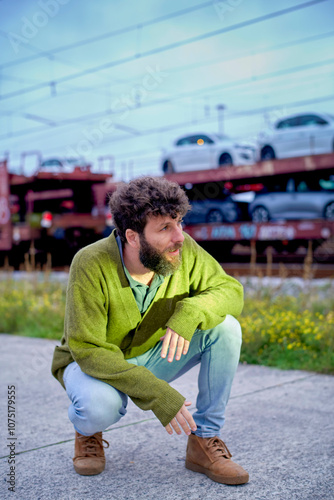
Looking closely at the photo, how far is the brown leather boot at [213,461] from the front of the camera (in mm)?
2393

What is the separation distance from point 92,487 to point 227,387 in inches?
28.9

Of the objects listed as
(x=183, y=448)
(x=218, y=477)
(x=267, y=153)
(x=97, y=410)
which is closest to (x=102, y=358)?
(x=97, y=410)

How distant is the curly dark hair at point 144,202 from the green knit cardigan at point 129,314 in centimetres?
17

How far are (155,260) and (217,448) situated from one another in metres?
0.90

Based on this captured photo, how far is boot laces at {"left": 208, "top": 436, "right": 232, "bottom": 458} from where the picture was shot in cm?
249

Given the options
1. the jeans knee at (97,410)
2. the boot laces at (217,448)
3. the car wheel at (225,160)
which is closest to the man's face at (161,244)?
the jeans knee at (97,410)

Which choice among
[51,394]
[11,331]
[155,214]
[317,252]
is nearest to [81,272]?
[155,214]

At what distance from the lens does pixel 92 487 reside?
7.83 ft

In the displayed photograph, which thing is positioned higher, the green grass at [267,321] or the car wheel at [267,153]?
the car wheel at [267,153]

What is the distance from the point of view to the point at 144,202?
8.02 feet

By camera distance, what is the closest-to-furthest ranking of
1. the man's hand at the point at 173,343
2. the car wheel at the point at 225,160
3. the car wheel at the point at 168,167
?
the man's hand at the point at 173,343
the car wheel at the point at 225,160
the car wheel at the point at 168,167

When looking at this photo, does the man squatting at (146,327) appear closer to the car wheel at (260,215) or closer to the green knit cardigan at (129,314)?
the green knit cardigan at (129,314)

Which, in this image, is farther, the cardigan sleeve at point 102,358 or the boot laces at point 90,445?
the boot laces at point 90,445

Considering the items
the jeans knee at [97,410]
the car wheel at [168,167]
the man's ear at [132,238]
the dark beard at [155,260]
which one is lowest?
the jeans knee at [97,410]
